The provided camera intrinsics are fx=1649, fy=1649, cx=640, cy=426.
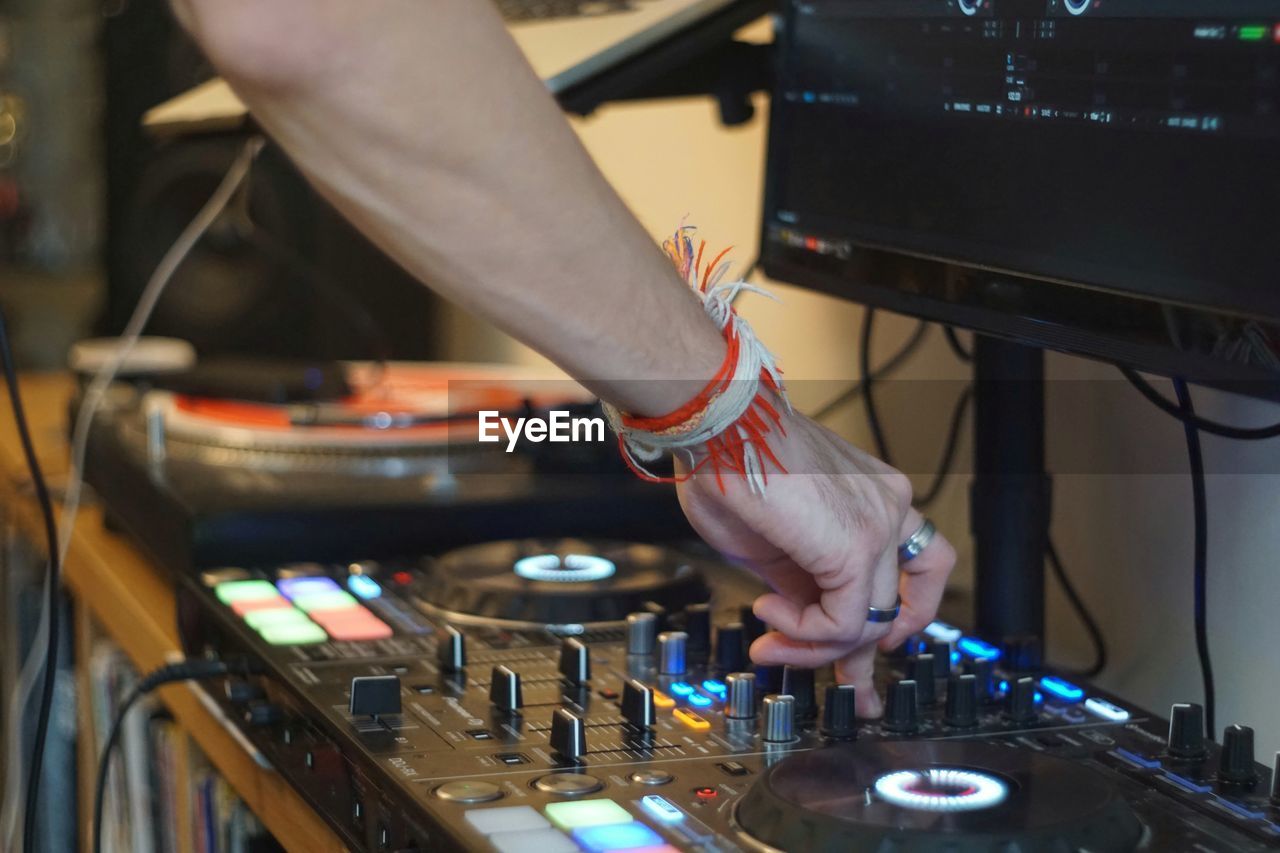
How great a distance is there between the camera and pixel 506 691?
0.83 meters

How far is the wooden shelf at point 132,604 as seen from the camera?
920 mm

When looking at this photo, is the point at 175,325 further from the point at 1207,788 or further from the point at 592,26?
the point at 1207,788

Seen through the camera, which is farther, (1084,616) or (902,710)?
(1084,616)

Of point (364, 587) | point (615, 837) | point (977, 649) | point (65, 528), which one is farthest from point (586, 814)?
point (65, 528)

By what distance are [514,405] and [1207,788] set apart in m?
0.84

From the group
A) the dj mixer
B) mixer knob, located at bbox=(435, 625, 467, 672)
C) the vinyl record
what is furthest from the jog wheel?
the vinyl record

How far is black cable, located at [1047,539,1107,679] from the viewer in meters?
1.10

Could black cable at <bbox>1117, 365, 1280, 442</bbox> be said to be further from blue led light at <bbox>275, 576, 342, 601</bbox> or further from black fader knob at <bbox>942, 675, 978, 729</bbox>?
blue led light at <bbox>275, 576, 342, 601</bbox>

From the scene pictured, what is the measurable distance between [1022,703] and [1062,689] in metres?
0.06

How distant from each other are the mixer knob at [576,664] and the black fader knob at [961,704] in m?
0.19

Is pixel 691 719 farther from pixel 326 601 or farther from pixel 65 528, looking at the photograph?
pixel 65 528

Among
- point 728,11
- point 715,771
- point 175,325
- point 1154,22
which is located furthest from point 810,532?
point 175,325

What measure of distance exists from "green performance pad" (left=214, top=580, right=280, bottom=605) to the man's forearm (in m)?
0.40

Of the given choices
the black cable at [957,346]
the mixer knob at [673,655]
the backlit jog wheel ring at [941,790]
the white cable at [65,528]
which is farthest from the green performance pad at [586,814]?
the white cable at [65,528]
